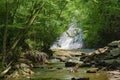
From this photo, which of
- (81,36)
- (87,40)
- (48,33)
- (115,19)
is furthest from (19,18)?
(81,36)

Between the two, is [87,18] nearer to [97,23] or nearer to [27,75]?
[97,23]

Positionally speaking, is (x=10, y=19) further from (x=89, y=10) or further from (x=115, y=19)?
(x=89, y=10)

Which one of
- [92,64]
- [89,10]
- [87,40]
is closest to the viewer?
[92,64]

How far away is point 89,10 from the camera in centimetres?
4744

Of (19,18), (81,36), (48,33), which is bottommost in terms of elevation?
(81,36)

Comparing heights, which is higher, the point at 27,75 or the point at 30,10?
the point at 30,10

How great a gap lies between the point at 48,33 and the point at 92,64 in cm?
1037

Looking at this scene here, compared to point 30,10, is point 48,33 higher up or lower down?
lower down

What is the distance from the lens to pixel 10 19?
1923 cm

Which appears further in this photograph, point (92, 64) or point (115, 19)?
point (115, 19)

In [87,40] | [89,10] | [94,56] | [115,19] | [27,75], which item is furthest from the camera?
[87,40]

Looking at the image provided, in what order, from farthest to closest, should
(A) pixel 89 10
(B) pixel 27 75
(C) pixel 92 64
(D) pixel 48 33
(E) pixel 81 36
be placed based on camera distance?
(E) pixel 81 36 < (A) pixel 89 10 < (D) pixel 48 33 < (C) pixel 92 64 < (B) pixel 27 75

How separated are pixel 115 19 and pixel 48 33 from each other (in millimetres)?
12926

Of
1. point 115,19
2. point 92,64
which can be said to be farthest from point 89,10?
point 92,64
